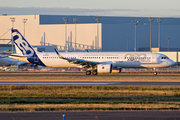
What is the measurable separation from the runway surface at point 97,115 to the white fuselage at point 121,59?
31.4m

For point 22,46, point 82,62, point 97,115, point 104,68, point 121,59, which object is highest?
point 22,46

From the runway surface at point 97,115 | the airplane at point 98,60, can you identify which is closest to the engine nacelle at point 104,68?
the airplane at point 98,60

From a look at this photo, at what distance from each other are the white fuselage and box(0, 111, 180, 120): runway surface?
1237 inches

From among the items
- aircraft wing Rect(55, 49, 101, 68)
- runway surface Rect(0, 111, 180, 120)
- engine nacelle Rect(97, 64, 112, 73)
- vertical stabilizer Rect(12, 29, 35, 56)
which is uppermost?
vertical stabilizer Rect(12, 29, 35, 56)

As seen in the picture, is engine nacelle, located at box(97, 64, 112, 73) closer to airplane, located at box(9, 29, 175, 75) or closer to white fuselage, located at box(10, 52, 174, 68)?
airplane, located at box(9, 29, 175, 75)

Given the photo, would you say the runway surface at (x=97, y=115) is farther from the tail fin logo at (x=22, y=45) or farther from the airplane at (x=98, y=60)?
the tail fin logo at (x=22, y=45)

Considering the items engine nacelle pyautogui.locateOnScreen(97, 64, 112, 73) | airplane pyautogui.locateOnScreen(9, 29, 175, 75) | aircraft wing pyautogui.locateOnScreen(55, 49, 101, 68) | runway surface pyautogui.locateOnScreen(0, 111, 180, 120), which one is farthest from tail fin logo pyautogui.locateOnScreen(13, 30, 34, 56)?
runway surface pyautogui.locateOnScreen(0, 111, 180, 120)

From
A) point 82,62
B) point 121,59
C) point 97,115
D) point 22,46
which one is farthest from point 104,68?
point 97,115

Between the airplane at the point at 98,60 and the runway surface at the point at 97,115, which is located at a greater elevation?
the airplane at the point at 98,60

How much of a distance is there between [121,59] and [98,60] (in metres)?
3.71

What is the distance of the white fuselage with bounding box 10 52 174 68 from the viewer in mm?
46531

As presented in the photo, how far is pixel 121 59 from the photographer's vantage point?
46.8 metres

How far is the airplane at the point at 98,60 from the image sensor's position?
46250mm

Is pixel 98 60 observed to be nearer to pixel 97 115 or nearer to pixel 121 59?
pixel 121 59
